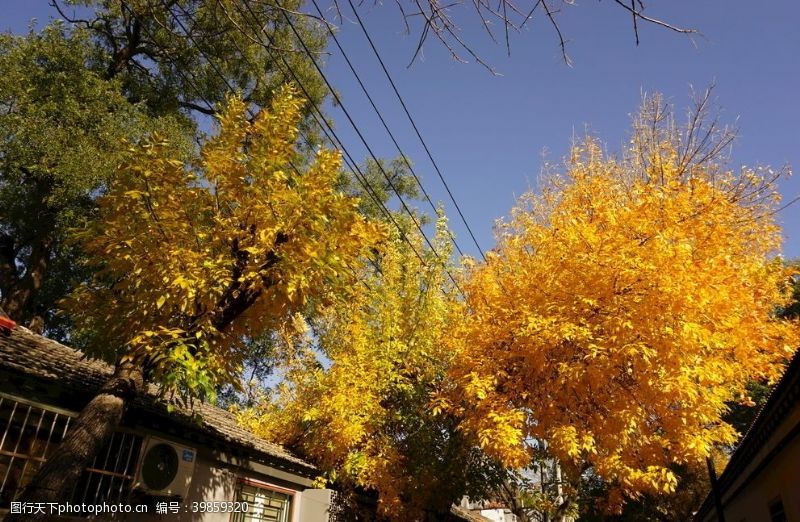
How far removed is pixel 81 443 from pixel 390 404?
364 inches

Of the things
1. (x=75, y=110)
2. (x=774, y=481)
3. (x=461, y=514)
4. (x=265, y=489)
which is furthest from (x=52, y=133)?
(x=461, y=514)

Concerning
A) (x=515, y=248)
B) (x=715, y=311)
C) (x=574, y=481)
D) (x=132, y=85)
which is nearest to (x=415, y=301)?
(x=515, y=248)

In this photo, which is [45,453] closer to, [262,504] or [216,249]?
[216,249]

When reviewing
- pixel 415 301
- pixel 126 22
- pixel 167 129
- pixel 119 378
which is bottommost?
pixel 119 378

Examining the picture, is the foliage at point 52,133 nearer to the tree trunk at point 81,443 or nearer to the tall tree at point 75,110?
the tall tree at point 75,110

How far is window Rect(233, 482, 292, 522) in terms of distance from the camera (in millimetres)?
10984

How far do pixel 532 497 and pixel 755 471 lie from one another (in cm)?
516

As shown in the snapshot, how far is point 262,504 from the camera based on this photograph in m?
11.5

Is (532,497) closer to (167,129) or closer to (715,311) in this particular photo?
(715,311)

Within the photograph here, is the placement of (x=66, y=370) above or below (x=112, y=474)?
above

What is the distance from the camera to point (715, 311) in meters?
9.72

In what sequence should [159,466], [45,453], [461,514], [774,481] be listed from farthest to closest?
[461,514] → [774,481] → [159,466] → [45,453]

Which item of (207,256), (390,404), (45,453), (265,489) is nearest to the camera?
(207,256)

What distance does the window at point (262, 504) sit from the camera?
11.0 m
